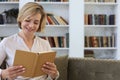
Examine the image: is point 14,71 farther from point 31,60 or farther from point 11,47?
point 11,47

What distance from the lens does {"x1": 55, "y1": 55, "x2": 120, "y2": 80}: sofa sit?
2.48m

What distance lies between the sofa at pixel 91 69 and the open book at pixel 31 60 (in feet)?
2.22

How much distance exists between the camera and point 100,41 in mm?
4391

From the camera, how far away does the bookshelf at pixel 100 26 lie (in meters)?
4.36

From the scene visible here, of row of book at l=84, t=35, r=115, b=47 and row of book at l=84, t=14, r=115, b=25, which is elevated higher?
row of book at l=84, t=14, r=115, b=25

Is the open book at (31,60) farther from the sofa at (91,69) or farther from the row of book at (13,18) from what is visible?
the row of book at (13,18)

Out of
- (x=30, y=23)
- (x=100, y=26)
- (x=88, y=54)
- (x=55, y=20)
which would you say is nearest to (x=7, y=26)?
(x=55, y=20)

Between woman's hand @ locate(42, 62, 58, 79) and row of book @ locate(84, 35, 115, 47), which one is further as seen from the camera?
row of book @ locate(84, 35, 115, 47)

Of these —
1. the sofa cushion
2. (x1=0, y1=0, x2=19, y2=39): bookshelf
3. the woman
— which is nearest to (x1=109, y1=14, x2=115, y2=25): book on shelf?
(x1=0, y1=0, x2=19, y2=39): bookshelf

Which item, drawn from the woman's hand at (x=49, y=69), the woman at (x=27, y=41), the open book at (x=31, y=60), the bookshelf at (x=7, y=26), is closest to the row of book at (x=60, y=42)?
the bookshelf at (x=7, y=26)

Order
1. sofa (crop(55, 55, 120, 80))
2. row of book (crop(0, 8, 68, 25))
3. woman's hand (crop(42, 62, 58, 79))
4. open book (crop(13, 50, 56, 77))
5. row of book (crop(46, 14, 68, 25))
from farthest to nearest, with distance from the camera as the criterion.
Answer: row of book (crop(46, 14, 68, 25)) < row of book (crop(0, 8, 68, 25)) < sofa (crop(55, 55, 120, 80)) < woman's hand (crop(42, 62, 58, 79)) < open book (crop(13, 50, 56, 77))

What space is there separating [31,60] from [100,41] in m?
2.80

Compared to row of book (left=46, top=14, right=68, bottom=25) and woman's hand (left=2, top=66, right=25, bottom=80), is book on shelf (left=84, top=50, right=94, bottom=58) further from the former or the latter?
woman's hand (left=2, top=66, right=25, bottom=80)

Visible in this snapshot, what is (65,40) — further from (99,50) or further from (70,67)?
(70,67)
